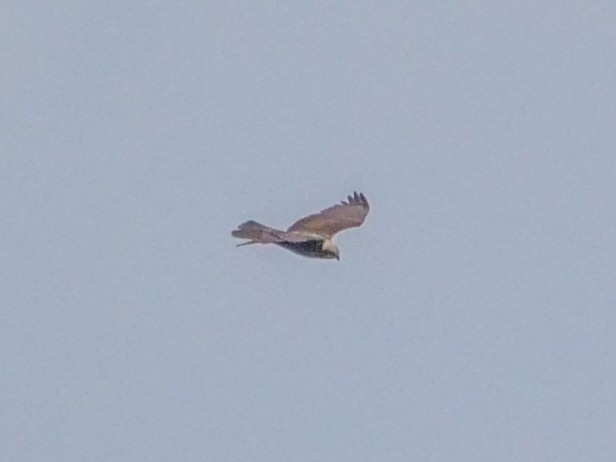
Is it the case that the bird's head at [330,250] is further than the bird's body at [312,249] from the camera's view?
Yes

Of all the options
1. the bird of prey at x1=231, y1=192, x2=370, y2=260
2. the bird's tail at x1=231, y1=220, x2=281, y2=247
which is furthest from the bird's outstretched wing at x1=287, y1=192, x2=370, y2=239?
the bird's tail at x1=231, y1=220, x2=281, y2=247

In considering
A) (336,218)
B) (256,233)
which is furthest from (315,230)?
(256,233)

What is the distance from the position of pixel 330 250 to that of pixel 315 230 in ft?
4.65

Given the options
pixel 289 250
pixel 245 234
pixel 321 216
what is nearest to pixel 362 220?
pixel 321 216

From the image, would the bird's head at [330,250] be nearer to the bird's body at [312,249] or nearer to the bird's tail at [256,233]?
the bird's body at [312,249]

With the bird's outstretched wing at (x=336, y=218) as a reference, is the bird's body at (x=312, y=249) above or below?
below

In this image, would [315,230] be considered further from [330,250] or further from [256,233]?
[256,233]

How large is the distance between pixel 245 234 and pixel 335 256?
2.95 meters

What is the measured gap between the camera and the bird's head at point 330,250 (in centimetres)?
3516

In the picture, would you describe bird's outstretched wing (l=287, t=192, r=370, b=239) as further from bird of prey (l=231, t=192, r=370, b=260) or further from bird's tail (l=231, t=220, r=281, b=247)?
bird's tail (l=231, t=220, r=281, b=247)

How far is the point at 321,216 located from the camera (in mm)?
37656

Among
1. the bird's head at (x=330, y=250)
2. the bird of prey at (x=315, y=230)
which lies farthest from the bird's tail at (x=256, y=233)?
the bird's head at (x=330, y=250)

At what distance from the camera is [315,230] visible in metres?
36.6

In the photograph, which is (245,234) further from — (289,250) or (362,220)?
(362,220)
